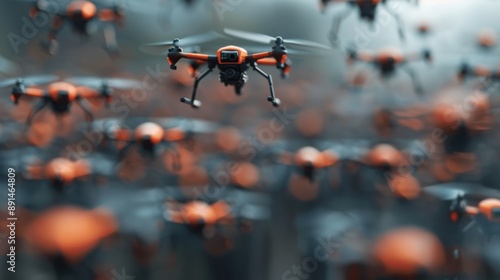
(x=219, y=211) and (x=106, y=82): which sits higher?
(x=106, y=82)

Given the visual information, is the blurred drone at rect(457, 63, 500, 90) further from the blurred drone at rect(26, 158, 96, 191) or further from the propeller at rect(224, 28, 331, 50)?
the blurred drone at rect(26, 158, 96, 191)

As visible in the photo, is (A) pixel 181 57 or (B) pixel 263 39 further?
(B) pixel 263 39

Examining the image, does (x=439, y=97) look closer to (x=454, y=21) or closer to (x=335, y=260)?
(x=454, y=21)

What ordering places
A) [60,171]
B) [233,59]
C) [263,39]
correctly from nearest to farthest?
[233,59] → [263,39] → [60,171]

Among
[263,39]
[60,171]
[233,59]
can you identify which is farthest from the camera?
[60,171]

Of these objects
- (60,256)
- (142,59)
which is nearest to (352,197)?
(142,59)

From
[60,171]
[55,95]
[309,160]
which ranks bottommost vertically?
[60,171]

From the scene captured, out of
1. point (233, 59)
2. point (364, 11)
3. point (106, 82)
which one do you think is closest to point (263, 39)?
point (233, 59)

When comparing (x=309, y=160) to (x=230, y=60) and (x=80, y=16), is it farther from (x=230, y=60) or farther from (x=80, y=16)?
(x=80, y=16)
